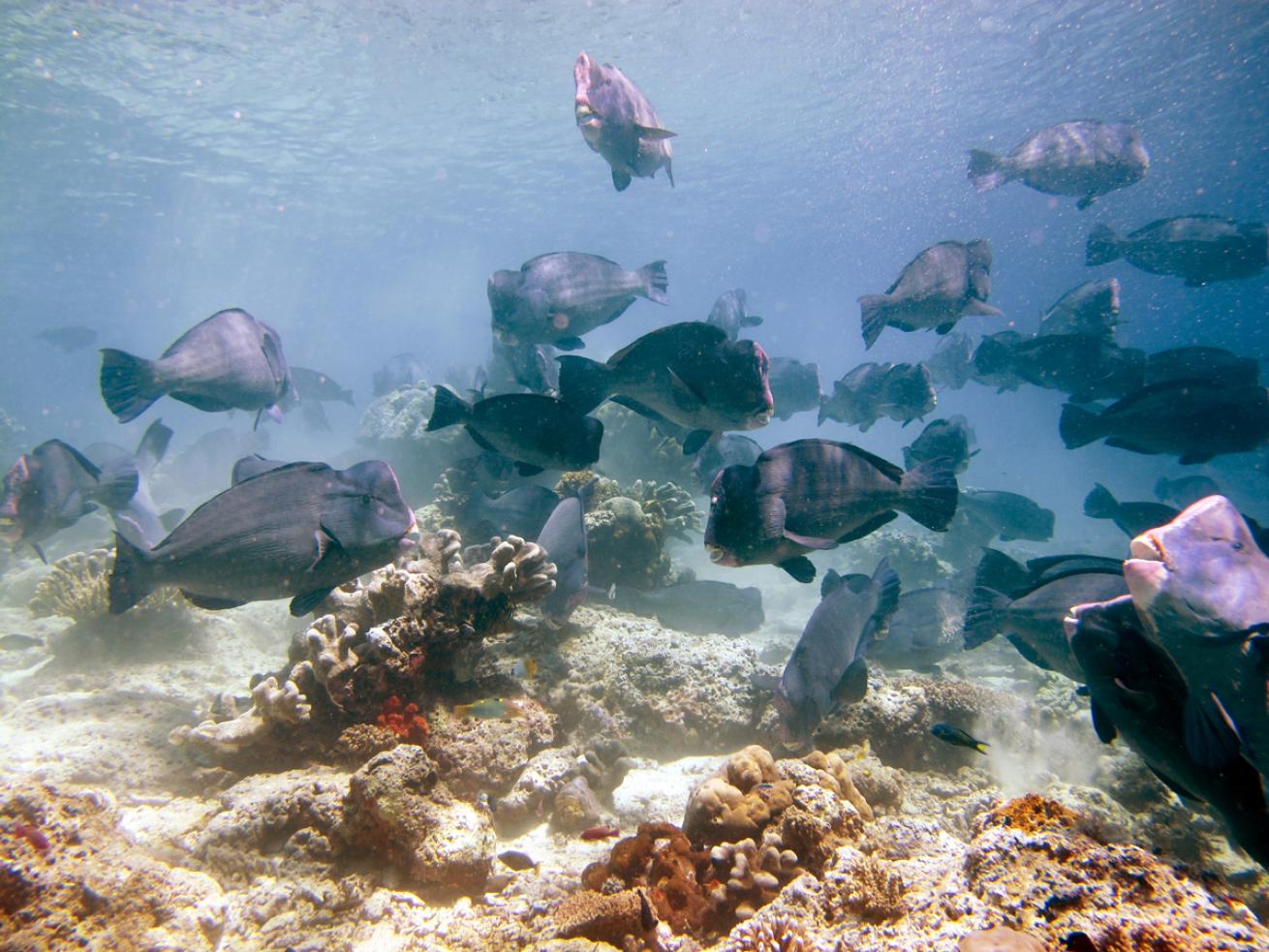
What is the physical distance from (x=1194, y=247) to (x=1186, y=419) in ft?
15.3

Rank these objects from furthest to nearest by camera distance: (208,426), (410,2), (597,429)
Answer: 1. (208,426)
2. (410,2)
3. (597,429)

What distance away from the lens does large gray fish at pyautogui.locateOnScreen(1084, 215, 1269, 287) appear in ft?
28.8

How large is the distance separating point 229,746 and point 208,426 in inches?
2336

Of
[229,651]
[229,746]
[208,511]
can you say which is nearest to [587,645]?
[229,746]

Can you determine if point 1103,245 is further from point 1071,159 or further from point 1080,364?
point 1080,364

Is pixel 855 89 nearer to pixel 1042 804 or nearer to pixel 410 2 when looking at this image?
pixel 410 2

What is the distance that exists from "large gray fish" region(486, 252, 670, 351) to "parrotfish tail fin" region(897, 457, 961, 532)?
10.8 ft

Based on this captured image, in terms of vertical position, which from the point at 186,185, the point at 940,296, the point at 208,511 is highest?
the point at 186,185

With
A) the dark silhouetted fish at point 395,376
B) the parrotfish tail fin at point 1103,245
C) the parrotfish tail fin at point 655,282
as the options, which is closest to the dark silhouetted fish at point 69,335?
the dark silhouetted fish at point 395,376

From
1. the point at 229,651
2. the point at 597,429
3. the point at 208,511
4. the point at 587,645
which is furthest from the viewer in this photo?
the point at 229,651

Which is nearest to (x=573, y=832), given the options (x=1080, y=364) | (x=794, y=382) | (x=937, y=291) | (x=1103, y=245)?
(x=937, y=291)

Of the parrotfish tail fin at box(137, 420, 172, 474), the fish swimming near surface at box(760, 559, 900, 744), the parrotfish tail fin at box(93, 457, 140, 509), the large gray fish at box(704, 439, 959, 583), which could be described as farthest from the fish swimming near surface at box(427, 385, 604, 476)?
the parrotfish tail fin at box(137, 420, 172, 474)

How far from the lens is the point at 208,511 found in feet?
12.1

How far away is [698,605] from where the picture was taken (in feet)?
28.6
